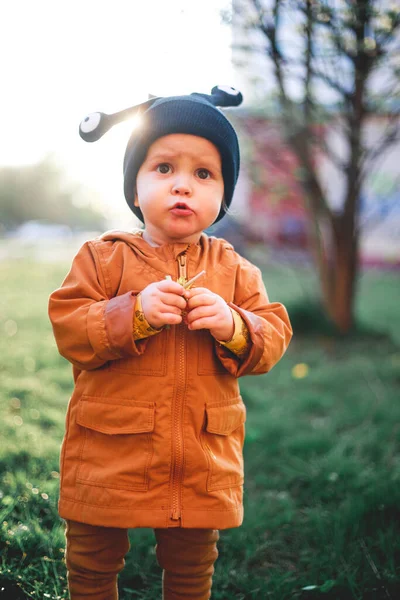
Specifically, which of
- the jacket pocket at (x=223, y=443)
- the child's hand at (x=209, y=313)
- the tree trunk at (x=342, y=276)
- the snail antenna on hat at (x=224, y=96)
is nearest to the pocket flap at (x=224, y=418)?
the jacket pocket at (x=223, y=443)

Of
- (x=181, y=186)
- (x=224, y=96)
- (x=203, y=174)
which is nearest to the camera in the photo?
(x=181, y=186)

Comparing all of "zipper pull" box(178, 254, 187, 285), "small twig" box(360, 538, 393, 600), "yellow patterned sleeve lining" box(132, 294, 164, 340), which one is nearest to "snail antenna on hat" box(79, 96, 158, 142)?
"zipper pull" box(178, 254, 187, 285)

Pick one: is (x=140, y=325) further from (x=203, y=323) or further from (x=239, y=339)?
(x=239, y=339)

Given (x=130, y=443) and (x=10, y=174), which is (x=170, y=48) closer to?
(x=130, y=443)

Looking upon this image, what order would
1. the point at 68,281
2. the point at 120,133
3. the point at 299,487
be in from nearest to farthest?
the point at 68,281 < the point at 120,133 < the point at 299,487

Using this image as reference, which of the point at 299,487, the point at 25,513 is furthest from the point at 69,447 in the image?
the point at 299,487

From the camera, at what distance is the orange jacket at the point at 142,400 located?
1614mm

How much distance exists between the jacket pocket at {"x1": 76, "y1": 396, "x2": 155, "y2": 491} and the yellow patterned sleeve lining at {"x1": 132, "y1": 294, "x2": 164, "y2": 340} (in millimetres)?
207

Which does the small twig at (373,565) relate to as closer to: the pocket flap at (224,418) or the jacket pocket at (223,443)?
the jacket pocket at (223,443)

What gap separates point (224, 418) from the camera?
67.5 inches

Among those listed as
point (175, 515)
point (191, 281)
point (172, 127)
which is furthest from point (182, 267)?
point (175, 515)

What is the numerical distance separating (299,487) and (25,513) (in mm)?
1338

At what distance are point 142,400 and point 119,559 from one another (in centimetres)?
56

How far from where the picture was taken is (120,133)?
2174 millimetres
